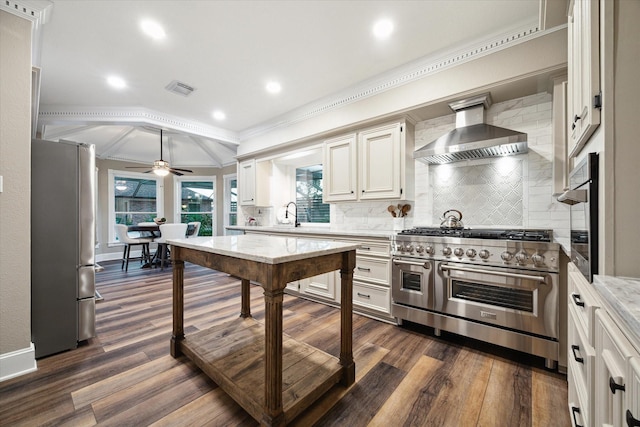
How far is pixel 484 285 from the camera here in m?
2.12

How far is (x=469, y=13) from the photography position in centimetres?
206

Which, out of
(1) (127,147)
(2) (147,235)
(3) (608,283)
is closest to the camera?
(3) (608,283)

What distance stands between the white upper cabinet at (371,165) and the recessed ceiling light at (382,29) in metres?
0.90

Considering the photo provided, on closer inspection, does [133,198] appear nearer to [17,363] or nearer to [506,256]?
[17,363]

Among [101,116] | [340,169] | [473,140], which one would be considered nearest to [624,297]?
[473,140]

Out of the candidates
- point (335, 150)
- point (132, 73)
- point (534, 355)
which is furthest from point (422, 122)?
point (132, 73)

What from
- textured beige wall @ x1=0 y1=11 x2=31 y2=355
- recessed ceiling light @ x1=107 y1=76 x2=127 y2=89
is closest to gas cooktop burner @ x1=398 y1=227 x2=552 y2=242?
textured beige wall @ x1=0 y1=11 x2=31 y2=355

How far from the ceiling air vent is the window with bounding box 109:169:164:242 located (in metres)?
4.56

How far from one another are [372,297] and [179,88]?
11.2ft

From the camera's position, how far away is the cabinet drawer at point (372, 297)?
2.72m

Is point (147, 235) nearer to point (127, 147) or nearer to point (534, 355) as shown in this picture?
point (127, 147)

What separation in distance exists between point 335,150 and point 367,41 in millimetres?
1350

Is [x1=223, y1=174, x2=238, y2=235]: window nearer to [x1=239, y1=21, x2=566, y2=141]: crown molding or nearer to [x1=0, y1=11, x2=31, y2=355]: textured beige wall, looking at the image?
[x1=239, y1=21, x2=566, y2=141]: crown molding

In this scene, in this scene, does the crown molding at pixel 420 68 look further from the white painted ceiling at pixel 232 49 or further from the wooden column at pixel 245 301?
the wooden column at pixel 245 301
